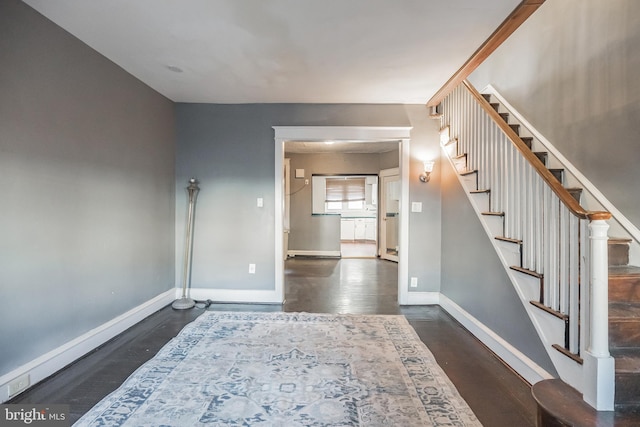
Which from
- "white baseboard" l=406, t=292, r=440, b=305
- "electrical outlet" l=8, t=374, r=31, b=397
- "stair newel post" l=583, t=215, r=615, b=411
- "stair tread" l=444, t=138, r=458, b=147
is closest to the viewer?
"stair newel post" l=583, t=215, r=615, b=411

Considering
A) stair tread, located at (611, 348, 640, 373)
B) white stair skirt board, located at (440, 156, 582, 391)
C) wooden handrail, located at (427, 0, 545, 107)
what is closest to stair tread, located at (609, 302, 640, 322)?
stair tread, located at (611, 348, 640, 373)

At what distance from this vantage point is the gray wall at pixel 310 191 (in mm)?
6965

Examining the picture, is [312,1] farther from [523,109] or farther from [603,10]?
[523,109]

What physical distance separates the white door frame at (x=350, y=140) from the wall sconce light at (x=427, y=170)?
189 mm

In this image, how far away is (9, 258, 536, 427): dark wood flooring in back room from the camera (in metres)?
1.81

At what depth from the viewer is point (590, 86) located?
2389 millimetres

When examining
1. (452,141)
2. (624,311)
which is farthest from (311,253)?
(624,311)

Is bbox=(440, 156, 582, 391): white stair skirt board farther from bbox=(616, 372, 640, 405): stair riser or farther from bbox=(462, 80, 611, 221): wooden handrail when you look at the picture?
bbox=(462, 80, 611, 221): wooden handrail

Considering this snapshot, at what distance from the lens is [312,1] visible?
181cm

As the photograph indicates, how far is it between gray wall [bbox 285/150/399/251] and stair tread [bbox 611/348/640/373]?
18.1ft

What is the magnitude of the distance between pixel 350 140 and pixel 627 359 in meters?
2.93

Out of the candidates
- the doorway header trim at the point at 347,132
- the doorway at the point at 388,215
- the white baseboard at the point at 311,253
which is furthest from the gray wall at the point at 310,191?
the doorway header trim at the point at 347,132

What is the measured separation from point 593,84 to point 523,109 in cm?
78

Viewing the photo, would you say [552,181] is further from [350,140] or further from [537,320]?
[350,140]
